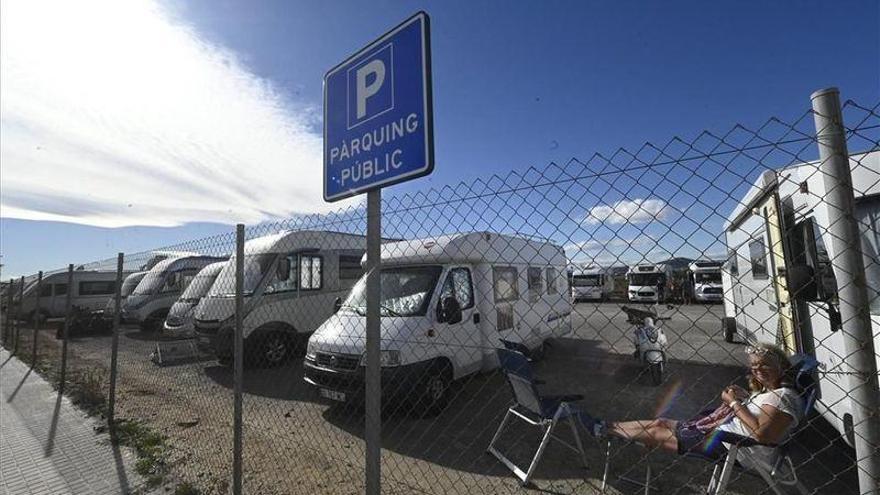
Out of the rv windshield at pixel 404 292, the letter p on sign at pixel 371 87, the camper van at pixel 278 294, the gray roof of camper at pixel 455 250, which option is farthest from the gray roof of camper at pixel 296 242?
the letter p on sign at pixel 371 87

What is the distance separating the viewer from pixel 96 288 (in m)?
20.2

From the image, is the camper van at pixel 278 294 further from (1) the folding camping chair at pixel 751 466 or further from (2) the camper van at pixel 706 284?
(2) the camper van at pixel 706 284

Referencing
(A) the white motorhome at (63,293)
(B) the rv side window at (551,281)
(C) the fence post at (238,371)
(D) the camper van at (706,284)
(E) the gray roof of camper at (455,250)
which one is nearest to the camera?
(C) the fence post at (238,371)

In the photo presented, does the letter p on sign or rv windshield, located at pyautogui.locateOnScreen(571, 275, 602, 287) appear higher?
the letter p on sign

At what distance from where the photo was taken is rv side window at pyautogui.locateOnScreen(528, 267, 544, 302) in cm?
862

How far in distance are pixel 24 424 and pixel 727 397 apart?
23.9 ft

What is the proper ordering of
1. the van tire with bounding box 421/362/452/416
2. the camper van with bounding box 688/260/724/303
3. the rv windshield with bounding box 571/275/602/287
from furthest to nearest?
the rv windshield with bounding box 571/275/602/287 < the camper van with bounding box 688/260/724/303 < the van tire with bounding box 421/362/452/416

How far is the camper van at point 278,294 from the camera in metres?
8.58

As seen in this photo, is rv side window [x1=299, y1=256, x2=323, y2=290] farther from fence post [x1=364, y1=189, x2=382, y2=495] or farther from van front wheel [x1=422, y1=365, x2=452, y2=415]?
fence post [x1=364, y1=189, x2=382, y2=495]

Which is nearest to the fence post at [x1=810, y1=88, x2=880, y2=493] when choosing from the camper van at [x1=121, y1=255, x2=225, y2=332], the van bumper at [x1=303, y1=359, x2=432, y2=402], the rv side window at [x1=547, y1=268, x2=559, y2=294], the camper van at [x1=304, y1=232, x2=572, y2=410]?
the camper van at [x1=304, y1=232, x2=572, y2=410]

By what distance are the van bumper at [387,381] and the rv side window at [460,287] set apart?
3.62ft

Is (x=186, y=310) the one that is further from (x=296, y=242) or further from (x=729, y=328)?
(x=729, y=328)

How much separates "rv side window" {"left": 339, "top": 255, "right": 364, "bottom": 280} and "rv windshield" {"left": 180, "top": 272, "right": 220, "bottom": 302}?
10.8ft

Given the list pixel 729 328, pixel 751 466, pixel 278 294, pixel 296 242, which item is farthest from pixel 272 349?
pixel 729 328
